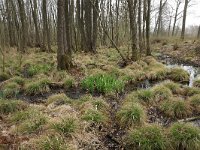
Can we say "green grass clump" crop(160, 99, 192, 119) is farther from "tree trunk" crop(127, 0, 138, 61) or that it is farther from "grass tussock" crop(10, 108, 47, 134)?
"tree trunk" crop(127, 0, 138, 61)

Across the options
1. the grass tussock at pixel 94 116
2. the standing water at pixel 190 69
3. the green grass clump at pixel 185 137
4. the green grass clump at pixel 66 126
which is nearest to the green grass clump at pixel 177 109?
the green grass clump at pixel 185 137

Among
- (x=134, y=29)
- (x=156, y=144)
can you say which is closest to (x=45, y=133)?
(x=156, y=144)

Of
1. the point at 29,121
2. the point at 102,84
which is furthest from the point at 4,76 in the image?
the point at 29,121

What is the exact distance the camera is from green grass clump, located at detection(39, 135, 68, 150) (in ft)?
14.8

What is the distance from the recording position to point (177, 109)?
6570mm

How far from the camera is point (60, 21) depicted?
10.8 meters

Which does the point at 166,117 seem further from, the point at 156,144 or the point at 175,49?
the point at 175,49

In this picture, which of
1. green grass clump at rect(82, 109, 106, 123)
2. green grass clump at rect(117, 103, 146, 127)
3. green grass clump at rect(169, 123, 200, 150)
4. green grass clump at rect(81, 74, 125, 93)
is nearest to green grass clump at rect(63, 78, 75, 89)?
green grass clump at rect(81, 74, 125, 93)

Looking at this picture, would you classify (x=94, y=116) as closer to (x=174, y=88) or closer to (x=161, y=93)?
(x=161, y=93)

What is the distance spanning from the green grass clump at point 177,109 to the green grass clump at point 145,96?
66cm

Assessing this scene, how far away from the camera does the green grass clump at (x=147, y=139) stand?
4.83 m

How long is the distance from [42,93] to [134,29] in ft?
22.4

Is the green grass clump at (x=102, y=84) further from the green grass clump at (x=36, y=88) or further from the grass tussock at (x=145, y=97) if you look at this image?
the green grass clump at (x=36, y=88)

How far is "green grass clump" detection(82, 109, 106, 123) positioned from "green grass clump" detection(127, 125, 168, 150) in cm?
96
